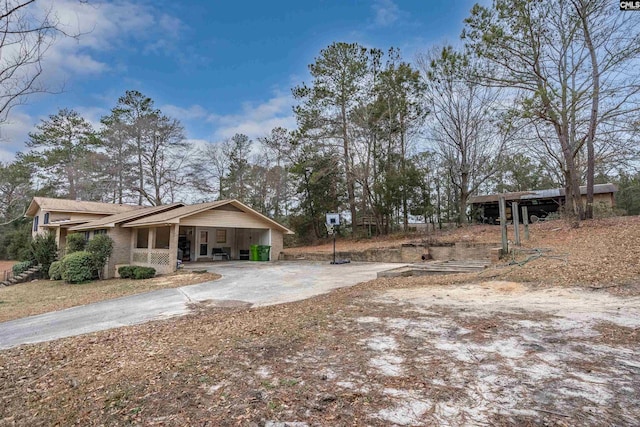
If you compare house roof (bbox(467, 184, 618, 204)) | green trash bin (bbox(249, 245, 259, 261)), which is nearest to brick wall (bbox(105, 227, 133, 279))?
green trash bin (bbox(249, 245, 259, 261))

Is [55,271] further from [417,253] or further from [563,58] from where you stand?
[563,58]

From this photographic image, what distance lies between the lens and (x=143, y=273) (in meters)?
13.4

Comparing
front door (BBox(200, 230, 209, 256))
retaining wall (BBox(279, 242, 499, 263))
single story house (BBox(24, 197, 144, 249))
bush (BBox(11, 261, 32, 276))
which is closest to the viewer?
retaining wall (BBox(279, 242, 499, 263))

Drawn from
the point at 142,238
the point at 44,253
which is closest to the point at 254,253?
the point at 142,238

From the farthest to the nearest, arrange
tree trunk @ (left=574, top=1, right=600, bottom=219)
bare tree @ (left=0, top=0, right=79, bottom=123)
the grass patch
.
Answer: tree trunk @ (left=574, top=1, right=600, bottom=219) < the grass patch < bare tree @ (left=0, top=0, right=79, bottom=123)

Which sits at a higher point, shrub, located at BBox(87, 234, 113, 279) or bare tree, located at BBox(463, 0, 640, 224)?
bare tree, located at BBox(463, 0, 640, 224)

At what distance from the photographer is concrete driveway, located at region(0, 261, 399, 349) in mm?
5945

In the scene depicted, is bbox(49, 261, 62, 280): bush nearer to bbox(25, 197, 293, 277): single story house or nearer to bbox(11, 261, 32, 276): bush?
bbox(25, 197, 293, 277): single story house

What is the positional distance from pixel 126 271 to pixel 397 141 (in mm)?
15747

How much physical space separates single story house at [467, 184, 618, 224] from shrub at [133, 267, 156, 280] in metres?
18.2

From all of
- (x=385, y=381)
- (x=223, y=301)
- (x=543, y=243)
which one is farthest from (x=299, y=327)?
(x=543, y=243)

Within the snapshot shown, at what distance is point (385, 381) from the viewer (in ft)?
9.01

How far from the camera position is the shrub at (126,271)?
14.0 meters

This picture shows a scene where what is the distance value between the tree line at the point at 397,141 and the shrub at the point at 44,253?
4.64m
